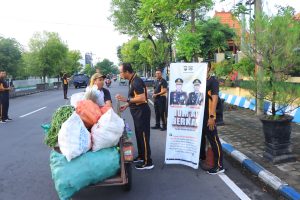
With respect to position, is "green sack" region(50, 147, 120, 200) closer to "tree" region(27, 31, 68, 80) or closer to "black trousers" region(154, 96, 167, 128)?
"black trousers" region(154, 96, 167, 128)

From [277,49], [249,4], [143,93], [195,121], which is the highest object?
[249,4]

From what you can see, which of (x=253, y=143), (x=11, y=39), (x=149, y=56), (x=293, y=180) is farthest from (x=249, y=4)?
(x=149, y=56)

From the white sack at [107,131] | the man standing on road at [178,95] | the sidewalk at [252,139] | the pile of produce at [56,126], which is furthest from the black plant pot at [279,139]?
the pile of produce at [56,126]

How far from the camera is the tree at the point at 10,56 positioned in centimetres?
3181

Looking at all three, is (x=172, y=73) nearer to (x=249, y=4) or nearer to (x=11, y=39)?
(x=249, y=4)

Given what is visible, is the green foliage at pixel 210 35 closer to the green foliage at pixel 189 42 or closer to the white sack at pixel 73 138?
the green foliage at pixel 189 42

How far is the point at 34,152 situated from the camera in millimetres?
7996

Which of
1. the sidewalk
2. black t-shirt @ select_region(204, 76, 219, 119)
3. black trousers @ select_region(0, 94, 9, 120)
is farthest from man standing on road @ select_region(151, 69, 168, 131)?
black trousers @ select_region(0, 94, 9, 120)

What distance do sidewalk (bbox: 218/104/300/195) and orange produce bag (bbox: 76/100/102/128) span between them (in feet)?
9.55

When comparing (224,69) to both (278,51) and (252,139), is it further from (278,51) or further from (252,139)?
(278,51)

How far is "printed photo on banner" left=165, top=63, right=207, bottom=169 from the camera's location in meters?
6.27

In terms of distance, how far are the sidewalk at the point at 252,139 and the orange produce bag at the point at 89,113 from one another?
2910 mm

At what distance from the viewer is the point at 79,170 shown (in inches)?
176

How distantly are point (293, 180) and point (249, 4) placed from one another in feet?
27.0
